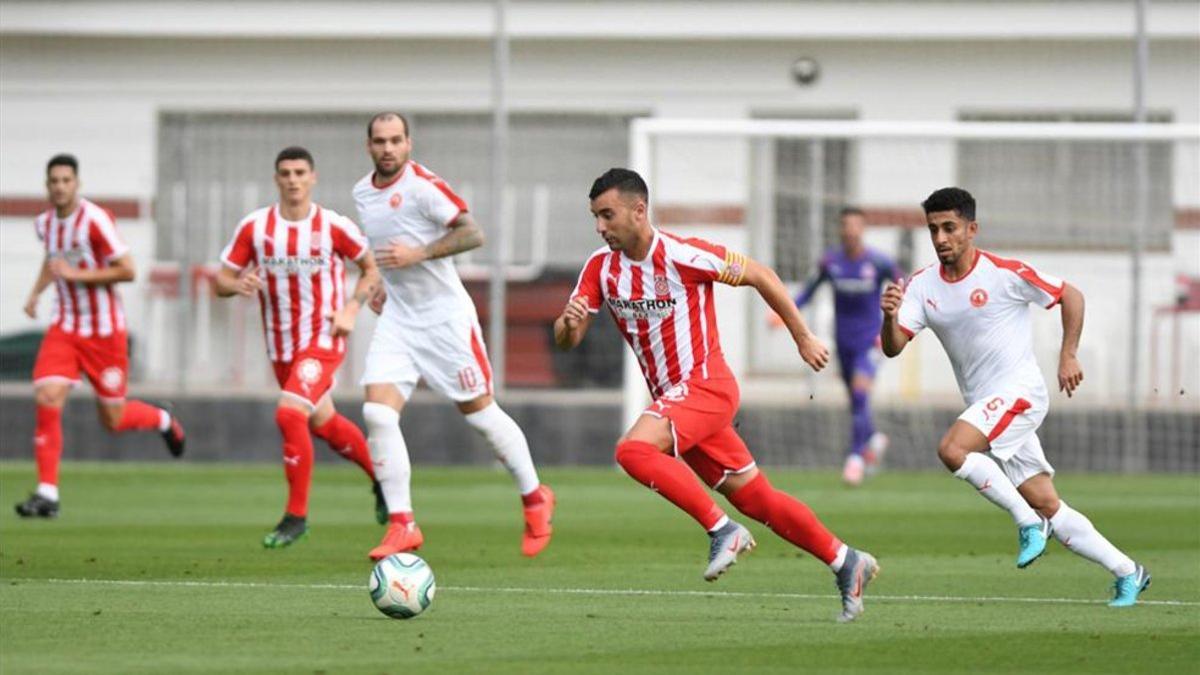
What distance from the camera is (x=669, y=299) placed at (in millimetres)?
9961

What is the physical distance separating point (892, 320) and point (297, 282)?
13.3 ft

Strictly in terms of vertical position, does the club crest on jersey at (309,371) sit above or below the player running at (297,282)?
below

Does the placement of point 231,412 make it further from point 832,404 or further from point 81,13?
point 81,13

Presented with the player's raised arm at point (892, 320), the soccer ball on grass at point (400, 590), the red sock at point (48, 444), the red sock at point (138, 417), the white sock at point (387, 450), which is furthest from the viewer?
the red sock at point (138, 417)

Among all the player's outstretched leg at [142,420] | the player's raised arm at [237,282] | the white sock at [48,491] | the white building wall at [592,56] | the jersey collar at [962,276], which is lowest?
the white sock at [48,491]

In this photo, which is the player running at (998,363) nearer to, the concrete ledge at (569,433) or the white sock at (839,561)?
the white sock at (839,561)

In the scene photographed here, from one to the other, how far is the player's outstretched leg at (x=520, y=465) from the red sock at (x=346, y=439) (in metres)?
1.44

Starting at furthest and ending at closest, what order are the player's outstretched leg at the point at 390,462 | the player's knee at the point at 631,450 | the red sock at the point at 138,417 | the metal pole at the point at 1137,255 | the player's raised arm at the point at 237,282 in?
1. the metal pole at the point at 1137,255
2. the red sock at the point at 138,417
3. the player's raised arm at the point at 237,282
4. the player's outstretched leg at the point at 390,462
5. the player's knee at the point at 631,450

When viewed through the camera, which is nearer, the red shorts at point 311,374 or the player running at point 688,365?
the player running at point 688,365

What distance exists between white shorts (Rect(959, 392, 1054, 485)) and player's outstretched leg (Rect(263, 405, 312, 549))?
12.9 feet

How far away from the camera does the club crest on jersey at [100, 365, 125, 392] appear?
51.4ft

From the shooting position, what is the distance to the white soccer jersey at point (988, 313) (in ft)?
35.7

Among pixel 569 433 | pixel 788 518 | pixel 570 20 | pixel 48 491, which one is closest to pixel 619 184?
pixel 788 518

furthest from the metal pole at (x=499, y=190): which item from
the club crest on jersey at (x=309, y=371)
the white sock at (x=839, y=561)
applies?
the white sock at (x=839, y=561)
